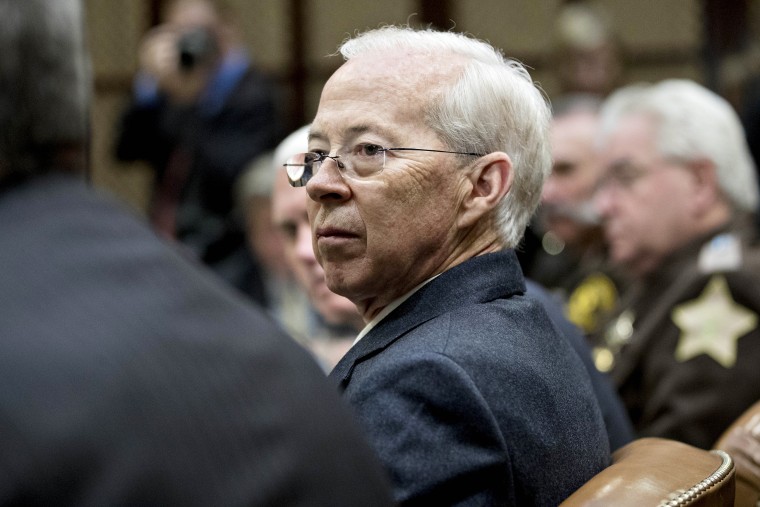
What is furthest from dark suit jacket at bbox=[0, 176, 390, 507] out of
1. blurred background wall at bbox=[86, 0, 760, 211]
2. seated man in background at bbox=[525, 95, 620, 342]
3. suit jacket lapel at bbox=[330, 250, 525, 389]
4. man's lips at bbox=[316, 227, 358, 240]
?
blurred background wall at bbox=[86, 0, 760, 211]

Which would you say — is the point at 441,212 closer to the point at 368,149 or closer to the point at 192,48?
the point at 368,149

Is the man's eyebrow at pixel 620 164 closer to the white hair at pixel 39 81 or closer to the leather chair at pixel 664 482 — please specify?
the leather chair at pixel 664 482

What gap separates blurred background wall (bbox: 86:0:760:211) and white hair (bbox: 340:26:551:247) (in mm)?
4271

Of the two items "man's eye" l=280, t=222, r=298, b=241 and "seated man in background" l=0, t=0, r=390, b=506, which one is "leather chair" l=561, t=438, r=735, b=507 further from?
"man's eye" l=280, t=222, r=298, b=241

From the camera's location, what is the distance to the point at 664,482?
1.62m

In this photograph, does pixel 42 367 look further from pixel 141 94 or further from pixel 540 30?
pixel 540 30

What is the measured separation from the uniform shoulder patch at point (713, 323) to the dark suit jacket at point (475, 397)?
1187mm

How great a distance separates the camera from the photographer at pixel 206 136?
502 centimetres

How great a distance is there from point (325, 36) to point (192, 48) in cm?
180

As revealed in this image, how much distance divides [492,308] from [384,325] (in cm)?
19

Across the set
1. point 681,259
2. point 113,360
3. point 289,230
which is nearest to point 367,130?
point 113,360

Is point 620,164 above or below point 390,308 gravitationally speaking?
below

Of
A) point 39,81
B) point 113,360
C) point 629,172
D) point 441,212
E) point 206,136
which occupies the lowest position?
point 206,136

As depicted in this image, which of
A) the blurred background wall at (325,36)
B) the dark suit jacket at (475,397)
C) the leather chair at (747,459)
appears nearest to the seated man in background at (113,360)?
the dark suit jacket at (475,397)
